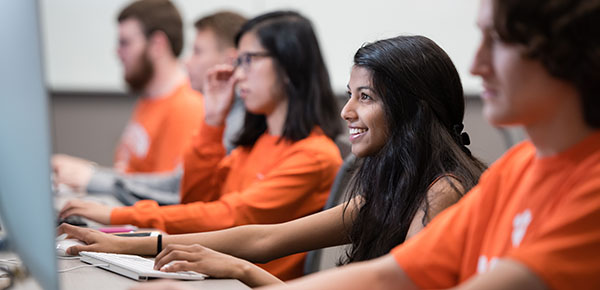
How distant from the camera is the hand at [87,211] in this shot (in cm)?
189

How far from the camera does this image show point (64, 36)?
4.30 meters

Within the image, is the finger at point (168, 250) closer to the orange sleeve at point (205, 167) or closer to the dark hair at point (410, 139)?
the dark hair at point (410, 139)

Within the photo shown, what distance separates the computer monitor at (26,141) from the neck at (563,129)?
1.82 ft

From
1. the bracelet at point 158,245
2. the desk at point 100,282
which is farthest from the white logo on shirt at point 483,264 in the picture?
the bracelet at point 158,245

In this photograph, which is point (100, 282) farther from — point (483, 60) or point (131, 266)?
point (483, 60)

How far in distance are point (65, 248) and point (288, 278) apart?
61 centimetres

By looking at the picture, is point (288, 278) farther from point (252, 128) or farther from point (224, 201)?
point (252, 128)

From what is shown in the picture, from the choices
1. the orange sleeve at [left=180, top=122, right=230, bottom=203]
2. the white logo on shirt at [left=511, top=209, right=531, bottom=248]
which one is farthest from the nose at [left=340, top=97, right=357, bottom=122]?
the orange sleeve at [left=180, top=122, right=230, bottom=203]

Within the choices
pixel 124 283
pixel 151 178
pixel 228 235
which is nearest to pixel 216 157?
pixel 151 178

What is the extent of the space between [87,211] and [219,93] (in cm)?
69

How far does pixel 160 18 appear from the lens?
11.4 feet

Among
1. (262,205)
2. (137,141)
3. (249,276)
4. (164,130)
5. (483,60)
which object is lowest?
(137,141)

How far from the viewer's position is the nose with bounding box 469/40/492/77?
0.88 metres

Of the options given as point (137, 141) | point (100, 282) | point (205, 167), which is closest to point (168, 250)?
point (100, 282)
